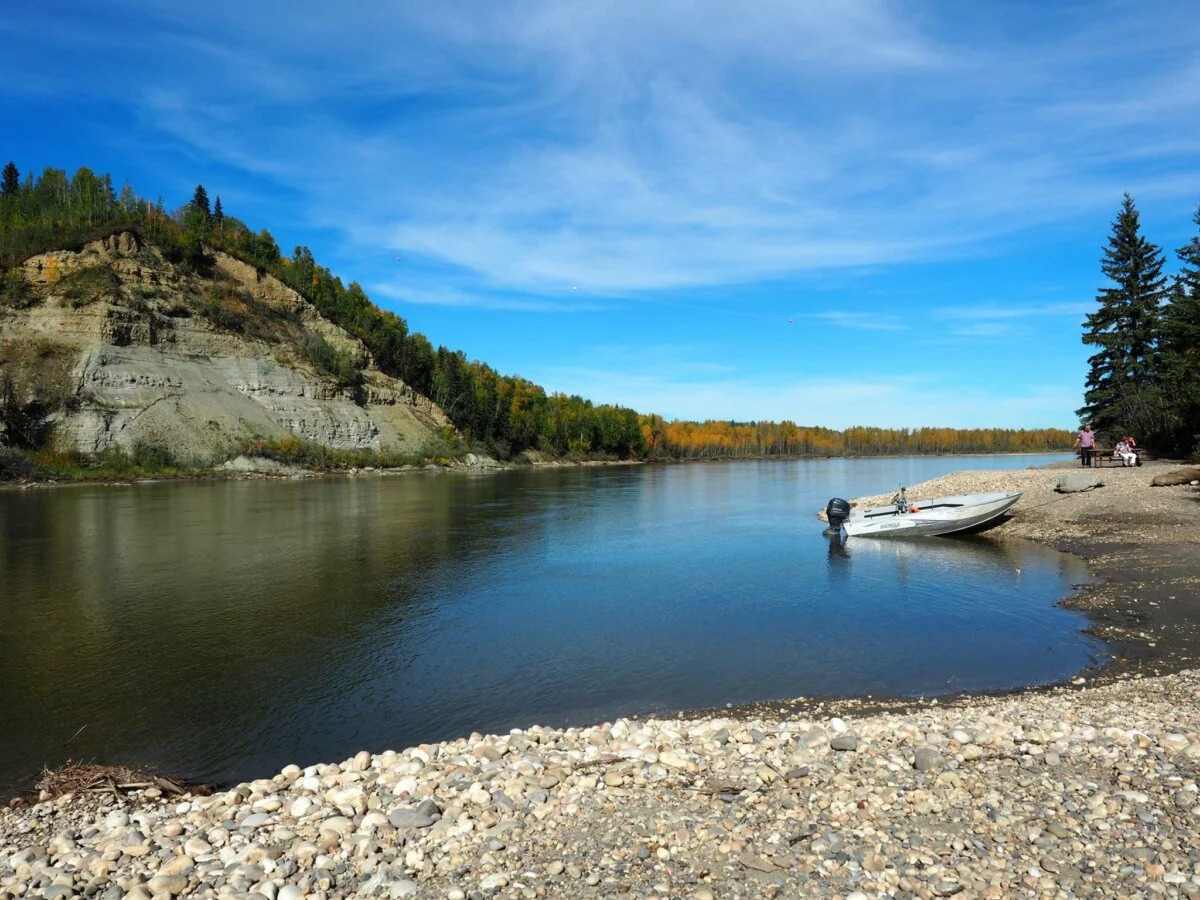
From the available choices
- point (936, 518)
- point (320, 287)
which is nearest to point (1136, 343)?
point (936, 518)

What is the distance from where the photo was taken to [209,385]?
285ft

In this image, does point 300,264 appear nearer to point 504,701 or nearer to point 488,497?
point 488,497

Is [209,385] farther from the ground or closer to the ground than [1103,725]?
farther from the ground

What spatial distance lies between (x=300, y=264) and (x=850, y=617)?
133 metres

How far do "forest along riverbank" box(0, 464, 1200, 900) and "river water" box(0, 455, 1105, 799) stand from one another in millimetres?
2785

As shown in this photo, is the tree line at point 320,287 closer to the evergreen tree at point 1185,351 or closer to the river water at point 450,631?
the river water at point 450,631

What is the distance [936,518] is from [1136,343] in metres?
26.9

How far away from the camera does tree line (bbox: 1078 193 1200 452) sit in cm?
4066

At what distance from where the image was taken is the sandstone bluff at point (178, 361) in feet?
247

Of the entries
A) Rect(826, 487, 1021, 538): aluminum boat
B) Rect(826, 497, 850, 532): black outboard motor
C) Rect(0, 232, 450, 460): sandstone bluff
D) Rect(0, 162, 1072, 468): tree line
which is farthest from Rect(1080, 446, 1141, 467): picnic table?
Rect(0, 162, 1072, 468): tree line

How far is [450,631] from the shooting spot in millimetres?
16703

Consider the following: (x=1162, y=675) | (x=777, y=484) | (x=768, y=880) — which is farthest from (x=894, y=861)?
(x=777, y=484)

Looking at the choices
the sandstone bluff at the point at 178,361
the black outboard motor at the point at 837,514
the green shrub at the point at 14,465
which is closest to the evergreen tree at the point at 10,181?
the sandstone bluff at the point at 178,361

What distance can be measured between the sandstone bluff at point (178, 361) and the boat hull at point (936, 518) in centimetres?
7309
